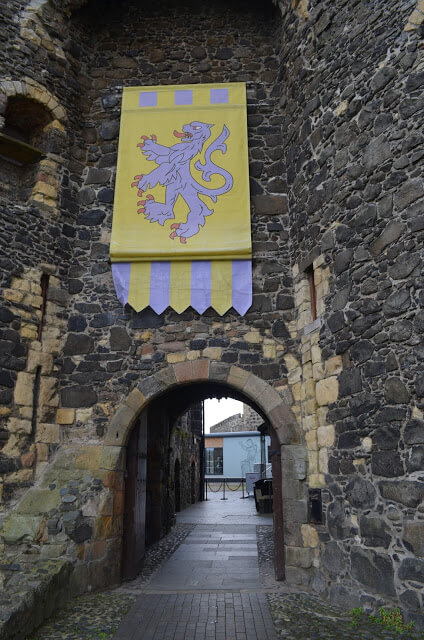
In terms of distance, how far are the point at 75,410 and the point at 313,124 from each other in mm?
4525

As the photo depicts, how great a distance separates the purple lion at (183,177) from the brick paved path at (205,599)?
4.10 metres

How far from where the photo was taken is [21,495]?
5602 millimetres

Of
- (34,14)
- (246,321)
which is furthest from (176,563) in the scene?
(34,14)

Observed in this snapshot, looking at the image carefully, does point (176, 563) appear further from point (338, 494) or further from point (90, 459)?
point (338, 494)

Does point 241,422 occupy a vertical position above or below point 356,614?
above

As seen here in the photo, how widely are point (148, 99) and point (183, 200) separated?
178cm

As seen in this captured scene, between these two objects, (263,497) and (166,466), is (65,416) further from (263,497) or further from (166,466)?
(263,497)

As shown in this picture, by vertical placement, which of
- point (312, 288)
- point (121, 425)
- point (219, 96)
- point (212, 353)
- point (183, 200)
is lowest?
point (121, 425)

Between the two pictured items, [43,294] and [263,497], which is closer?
[43,294]

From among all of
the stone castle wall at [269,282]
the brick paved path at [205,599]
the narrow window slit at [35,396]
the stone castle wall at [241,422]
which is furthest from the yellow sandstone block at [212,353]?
the stone castle wall at [241,422]

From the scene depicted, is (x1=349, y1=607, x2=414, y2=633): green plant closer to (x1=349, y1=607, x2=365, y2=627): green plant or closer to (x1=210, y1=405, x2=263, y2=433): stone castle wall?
(x1=349, y1=607, x2=365, y2=627): green plant

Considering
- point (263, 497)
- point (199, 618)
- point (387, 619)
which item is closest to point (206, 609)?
point (199, 618)

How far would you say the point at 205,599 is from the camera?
4961mm

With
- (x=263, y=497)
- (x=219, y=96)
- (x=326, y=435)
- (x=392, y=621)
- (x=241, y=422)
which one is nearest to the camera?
(x=392, y=621)
